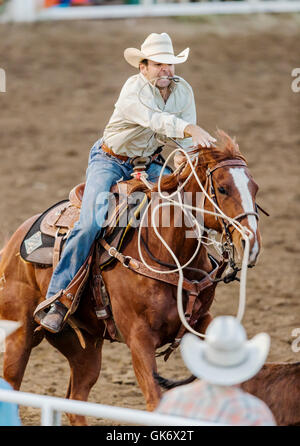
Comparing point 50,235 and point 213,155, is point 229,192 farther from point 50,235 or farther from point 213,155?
point 50,235

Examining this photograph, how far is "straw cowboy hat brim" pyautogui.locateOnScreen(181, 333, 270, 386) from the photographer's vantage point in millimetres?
3314

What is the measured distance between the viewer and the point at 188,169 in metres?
5.16

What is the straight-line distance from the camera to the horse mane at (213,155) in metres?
5.01

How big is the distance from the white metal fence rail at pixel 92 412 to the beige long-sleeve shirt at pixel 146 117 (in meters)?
1.94

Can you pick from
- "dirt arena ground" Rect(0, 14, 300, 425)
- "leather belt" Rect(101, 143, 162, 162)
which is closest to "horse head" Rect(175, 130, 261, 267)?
"leather belt" Rect(101, 143, 162, 162)

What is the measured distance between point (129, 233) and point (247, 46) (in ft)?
34.7

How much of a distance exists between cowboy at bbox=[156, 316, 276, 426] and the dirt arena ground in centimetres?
285

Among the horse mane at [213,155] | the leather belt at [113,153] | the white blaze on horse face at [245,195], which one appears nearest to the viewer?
the white blaze on horse face at [245,195]

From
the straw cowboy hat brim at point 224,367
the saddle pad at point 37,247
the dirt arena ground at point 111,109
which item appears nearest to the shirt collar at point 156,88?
the saddle pad at point 37,247

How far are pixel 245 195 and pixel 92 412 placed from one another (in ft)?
5.71

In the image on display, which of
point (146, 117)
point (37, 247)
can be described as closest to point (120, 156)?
point (146, 117)

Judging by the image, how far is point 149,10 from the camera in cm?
1627

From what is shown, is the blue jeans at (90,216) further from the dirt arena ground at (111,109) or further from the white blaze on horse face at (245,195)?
the dirt arena ground at (111,109)
